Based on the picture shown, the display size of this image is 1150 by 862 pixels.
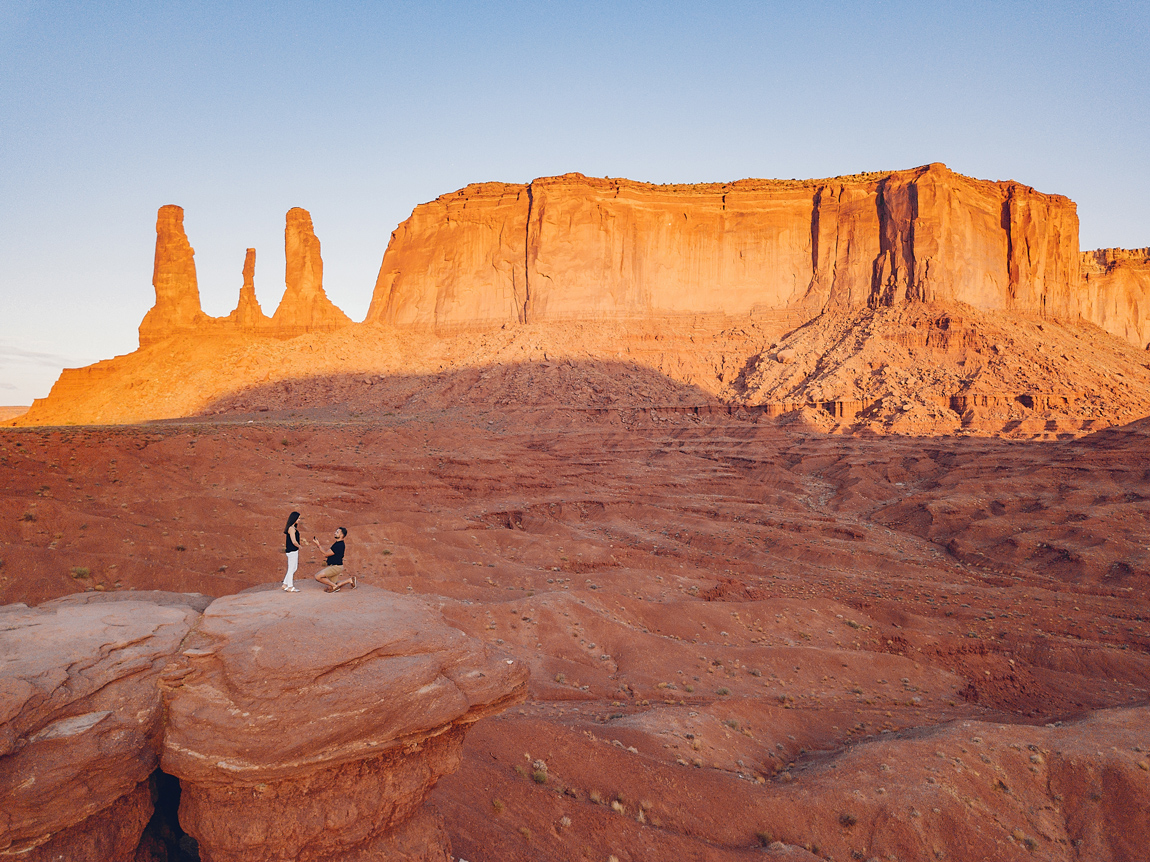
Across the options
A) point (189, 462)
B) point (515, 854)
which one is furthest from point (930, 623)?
point (189, 462)

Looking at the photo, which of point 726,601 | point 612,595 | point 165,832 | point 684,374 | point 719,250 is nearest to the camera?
point 165,832

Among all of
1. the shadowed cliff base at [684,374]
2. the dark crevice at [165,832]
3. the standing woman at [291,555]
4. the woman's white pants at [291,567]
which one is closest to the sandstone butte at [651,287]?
the shadowed cliff base at [684,374]

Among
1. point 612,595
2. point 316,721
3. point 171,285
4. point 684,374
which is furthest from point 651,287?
point 316,721

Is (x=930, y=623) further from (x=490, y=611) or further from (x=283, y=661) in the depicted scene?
(x=283, y=661)

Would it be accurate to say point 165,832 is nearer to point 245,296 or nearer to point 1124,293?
point 245,296

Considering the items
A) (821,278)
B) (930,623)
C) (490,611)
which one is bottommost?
(930,623)

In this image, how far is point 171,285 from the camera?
87.2 m

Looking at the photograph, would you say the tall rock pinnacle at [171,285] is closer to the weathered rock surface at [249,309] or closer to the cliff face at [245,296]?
the cliff face at [245,296]

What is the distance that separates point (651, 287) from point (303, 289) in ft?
148

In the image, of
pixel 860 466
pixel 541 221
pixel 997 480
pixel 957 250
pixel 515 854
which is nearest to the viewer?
pixel 515 854

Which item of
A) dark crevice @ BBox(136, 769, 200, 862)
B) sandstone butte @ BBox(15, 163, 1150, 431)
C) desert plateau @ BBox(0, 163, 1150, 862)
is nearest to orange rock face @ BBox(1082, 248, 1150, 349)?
sandstone butte @ BBox(15, 163, 1150, 431)

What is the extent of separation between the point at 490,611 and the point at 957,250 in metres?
80.1

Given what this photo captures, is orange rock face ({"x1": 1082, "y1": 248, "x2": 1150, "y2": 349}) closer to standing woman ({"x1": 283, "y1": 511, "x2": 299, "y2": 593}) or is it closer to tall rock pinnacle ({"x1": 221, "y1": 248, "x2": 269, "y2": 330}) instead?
tall rock pinnacle ({"x1": 221, "y1": 248, "x2": 269, "y2": 330})

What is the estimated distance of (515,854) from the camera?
7965 mm
